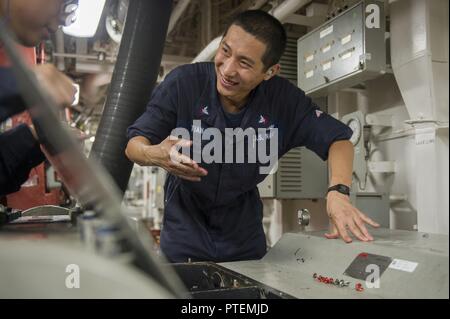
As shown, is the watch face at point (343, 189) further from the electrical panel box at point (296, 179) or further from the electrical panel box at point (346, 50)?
the electrical panel box at point (296, 179)

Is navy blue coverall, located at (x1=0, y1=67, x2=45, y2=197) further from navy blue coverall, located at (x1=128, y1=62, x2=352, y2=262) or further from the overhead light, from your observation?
the overhead light

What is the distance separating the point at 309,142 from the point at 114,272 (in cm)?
110

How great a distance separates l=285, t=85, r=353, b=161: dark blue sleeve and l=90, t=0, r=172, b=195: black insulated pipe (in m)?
0.86

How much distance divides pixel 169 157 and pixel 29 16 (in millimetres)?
447

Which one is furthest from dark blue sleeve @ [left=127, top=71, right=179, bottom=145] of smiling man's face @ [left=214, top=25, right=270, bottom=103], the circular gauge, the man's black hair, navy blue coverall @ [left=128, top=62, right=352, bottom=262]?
the circular gauge

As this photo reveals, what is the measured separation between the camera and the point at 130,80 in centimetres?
192

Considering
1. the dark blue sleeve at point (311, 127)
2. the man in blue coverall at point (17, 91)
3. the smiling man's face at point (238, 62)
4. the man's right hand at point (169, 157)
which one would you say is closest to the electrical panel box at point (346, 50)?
the dark blue sleeve at point (311, 127)

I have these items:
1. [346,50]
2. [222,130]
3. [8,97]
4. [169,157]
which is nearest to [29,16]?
[8,97]

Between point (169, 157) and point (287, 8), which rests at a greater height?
point (287, 8)

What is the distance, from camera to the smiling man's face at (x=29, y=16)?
0.71 m

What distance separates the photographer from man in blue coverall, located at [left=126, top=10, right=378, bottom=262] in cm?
129

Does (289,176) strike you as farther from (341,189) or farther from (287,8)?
(341,189)

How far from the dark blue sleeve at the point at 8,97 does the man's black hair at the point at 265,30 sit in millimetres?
847

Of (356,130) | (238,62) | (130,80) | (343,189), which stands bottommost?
(343,189)
